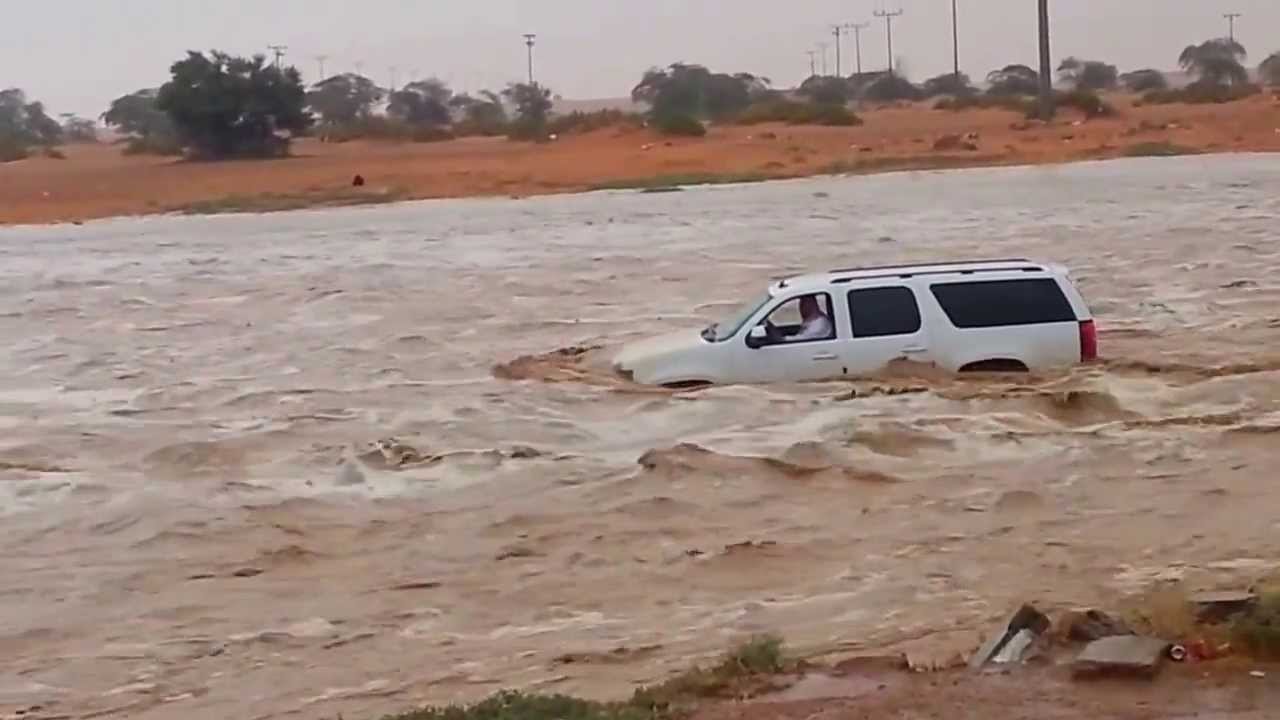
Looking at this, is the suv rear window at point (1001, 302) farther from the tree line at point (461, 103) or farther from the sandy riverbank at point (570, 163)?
the tree line at point (461, 103)

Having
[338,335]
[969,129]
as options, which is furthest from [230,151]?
[338,335]

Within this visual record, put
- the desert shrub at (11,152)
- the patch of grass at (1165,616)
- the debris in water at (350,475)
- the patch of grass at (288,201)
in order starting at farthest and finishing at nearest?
the desert shrub at (11,152) → the patch of grass at (288,201) → the debris in water at (350,475) → the patch of grass at (1165,616)

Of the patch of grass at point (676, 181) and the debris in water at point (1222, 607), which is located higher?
the debris in water at point (1222, 607)

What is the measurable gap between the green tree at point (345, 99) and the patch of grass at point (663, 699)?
8871 cm

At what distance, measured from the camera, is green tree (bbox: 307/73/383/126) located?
4045 inches

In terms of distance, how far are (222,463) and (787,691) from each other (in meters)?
10.1

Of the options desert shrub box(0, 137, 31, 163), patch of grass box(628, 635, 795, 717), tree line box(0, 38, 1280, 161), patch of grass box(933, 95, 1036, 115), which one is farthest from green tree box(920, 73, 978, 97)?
patch of grass box(628, 635, 795, 717)

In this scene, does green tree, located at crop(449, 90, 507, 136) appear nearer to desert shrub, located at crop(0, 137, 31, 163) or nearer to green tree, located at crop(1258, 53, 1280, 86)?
desert shrub, located at crop(0, 137, 31, 163)

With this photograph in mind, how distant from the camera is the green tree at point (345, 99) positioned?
10275 centimetres

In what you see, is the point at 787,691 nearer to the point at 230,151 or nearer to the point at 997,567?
the point at 997,567

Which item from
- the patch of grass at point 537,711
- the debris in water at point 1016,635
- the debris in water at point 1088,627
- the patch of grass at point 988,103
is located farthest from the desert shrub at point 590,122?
the patch of grass at point 537,711

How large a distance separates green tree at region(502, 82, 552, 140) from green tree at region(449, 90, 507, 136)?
83cm

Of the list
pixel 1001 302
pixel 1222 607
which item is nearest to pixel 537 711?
pixel 1222 607

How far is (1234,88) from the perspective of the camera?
108m
